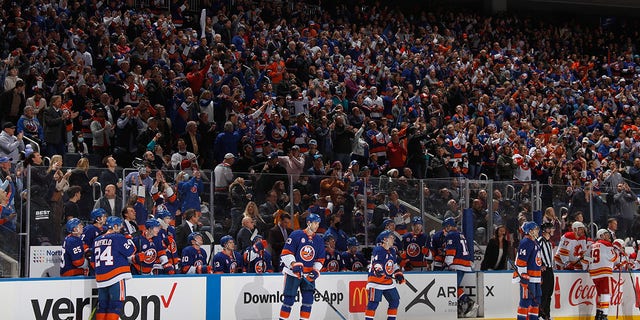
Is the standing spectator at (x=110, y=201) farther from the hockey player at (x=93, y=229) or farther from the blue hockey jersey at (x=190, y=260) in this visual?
the blue hockey jersey at (x=190, y=260)

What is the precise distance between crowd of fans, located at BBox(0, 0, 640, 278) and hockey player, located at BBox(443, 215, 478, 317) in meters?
0.59

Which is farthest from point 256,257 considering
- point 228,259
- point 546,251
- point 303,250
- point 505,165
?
point 505,165

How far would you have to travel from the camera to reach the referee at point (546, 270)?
16438 mm

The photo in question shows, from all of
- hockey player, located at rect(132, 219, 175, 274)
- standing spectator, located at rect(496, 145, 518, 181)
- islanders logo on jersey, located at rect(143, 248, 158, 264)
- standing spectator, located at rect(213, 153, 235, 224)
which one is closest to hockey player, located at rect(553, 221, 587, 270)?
standing spectator, located at rect(496, 145, 518, 181)

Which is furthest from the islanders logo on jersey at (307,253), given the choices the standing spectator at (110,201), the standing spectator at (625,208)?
the standing spectator at (625,208)

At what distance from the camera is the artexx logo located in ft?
40.7

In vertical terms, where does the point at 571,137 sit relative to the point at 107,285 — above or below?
above

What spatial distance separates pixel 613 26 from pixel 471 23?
365 inches

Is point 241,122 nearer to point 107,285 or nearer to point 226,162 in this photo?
point 226,162

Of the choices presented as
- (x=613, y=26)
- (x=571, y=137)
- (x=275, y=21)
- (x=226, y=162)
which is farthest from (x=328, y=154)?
(x=613, y=26)

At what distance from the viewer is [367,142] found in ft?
70.0

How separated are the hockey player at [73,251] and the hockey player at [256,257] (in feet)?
9.36

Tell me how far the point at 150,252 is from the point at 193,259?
91 cm

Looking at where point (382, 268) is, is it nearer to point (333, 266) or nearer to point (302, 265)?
point (302, 265)
